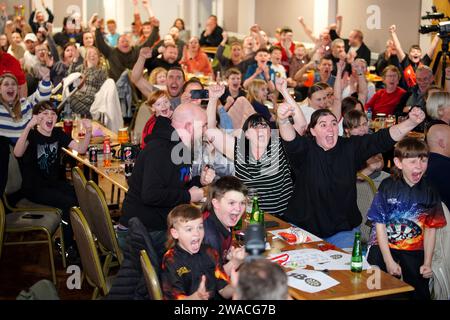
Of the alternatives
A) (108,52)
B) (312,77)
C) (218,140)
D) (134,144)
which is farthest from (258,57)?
(218,140)

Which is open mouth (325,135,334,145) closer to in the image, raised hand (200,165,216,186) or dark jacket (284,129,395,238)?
dark jacket (284,129,395,238)

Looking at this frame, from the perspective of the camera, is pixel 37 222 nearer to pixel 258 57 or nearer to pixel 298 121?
pixel 298 121

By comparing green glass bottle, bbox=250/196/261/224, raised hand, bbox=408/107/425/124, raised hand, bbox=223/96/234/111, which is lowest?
green glass bottle, bbox=250/196/261/224

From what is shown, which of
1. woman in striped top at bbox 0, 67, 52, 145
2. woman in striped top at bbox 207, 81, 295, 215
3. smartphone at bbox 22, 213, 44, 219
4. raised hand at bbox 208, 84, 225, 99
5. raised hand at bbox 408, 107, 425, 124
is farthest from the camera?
woman in striped top at bbox 0, 67, 52, 145

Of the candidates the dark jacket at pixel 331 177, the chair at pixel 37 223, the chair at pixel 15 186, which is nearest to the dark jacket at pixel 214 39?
the chair at pixel 15 186

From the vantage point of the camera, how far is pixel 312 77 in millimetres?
10508

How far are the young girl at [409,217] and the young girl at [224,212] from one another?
0.81m

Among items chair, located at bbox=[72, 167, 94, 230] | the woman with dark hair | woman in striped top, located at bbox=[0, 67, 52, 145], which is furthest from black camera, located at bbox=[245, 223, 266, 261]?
woman in striped top, located at bbox=[0, 67, 52, 145]

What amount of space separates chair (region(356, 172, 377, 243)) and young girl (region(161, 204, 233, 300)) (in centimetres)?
147

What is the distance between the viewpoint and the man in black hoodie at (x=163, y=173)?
4.31 m

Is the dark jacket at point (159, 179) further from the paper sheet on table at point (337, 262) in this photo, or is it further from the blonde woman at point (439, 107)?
the blonde woman at point (439, 107)

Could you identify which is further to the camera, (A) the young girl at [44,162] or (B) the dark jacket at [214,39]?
(B) the dark jacket at [214,39]

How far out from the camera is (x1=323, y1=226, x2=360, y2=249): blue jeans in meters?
4.43

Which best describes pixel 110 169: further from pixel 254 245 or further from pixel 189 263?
pixel 254 245
